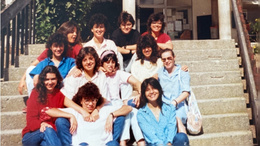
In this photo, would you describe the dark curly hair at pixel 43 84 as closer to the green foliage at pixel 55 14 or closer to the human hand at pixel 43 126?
the human hand at pixel 43 126

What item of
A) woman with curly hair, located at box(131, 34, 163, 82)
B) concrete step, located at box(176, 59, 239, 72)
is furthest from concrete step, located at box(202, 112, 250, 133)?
concrete step, located at box(176, 59, 239, 72)

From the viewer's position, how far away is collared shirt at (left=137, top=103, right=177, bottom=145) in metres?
2.96

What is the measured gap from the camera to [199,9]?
9.96 metres

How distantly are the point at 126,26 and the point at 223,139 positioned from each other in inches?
79.8

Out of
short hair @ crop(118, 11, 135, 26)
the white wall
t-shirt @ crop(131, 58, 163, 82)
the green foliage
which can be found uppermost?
the white wall

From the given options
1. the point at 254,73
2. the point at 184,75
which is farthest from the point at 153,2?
the point at 184,75

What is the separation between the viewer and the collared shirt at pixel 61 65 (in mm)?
3342

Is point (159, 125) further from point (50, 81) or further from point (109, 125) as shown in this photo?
point (50, 81)

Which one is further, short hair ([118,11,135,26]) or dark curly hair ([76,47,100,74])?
short hair ([118,11,135,26])

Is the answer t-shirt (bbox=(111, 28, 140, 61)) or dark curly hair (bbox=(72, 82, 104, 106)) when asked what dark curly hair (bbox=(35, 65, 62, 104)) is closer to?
dark curly hair (bbox=(72, 82, 104, 106))

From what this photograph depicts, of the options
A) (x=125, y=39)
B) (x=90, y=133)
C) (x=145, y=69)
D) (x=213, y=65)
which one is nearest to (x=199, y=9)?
(x=213, y=65)

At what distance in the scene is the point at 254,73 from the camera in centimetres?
429

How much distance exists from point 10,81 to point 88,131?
171cm

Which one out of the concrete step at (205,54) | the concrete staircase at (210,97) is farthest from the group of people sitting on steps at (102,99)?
the concrete step at (205,54)
